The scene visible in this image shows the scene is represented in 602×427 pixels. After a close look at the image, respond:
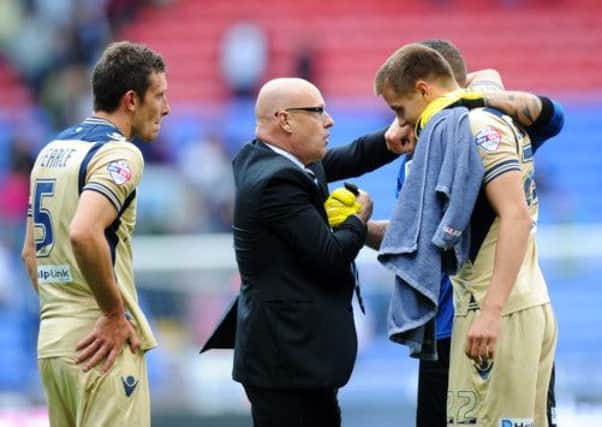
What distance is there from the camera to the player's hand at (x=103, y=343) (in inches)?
192

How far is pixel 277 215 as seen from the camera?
5.06 m

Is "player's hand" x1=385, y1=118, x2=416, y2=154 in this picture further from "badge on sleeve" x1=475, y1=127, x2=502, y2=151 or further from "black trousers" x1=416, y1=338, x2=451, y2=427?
"black trousers" x1=416, y1=338, x2=451, y2=427

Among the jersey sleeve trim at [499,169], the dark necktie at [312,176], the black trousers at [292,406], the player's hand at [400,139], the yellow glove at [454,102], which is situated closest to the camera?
the jersey sleeve trim at [499,169]

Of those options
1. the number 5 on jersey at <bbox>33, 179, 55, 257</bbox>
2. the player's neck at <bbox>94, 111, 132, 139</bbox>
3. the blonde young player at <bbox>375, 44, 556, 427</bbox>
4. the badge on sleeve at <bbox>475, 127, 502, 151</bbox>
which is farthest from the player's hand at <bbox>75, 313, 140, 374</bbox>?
the badge on sleeve at <bbox>475, 127, 502, 151</bbox>

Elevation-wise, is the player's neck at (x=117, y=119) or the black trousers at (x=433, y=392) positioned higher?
the player's neck at (x=117, y=119)

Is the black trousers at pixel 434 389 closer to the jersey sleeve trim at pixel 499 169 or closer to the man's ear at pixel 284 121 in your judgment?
the jersey sleeve trim at pixel 499 169

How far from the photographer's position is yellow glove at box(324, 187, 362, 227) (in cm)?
525

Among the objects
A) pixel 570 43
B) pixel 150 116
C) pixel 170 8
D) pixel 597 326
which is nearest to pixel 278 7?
pixel 170 8

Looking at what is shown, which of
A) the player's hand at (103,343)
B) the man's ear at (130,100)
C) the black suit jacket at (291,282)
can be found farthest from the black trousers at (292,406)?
the man's ear at (130,100)

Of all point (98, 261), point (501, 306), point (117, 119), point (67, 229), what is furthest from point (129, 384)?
point (501, 306)

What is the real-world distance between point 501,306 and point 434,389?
879 millimetres

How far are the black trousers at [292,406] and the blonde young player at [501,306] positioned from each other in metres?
0.53

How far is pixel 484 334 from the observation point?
181 inches

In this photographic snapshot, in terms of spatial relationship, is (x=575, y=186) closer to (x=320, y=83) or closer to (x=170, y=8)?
(x=320, y=83)
